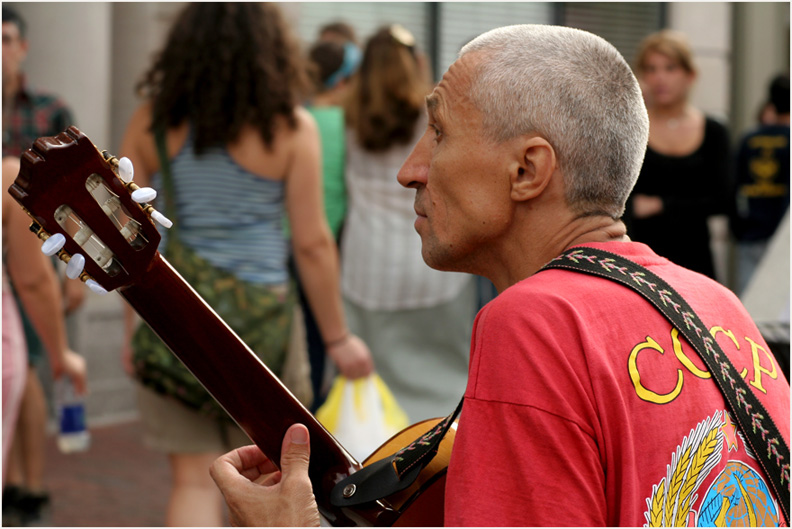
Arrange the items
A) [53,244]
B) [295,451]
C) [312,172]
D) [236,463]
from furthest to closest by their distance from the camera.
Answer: [312,172] → [236,463] → [295,451] → [53,244]

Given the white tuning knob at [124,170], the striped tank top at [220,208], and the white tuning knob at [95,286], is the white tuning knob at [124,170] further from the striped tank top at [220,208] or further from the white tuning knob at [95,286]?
the striped tank top at [220,208]

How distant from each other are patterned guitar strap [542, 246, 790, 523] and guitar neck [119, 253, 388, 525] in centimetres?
59

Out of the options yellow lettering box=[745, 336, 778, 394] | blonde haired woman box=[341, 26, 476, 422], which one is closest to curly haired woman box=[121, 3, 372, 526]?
blonde haired woman box=[341, 26, 476, 422]

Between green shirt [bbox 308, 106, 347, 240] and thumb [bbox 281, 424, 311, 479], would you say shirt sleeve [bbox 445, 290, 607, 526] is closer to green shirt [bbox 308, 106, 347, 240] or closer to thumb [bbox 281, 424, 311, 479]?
thumb [bbox 281, 424, 311, 479]

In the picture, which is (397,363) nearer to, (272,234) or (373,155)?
(373,155)

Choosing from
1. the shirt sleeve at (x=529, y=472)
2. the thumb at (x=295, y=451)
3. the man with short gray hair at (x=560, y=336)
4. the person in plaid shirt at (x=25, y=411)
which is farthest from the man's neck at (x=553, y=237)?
the person in plaid shirt at (x=25, y=411)

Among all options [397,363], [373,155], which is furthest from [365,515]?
[397,363]

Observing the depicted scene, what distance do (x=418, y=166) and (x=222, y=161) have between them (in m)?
1.98

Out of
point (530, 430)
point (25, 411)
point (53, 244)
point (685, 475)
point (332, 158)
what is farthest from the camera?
point (332, 158)

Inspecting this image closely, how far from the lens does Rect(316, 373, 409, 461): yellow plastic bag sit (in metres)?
4.32

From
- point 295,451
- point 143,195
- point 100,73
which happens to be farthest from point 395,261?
point 143,195

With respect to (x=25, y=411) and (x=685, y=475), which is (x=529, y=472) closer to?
(x=685, y=475)

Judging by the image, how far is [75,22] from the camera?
7.04 meters

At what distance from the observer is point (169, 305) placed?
1812 millimetres
